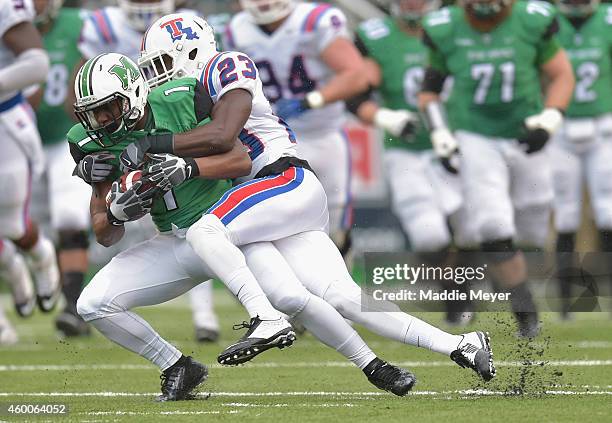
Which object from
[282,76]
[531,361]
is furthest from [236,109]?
[282,76]

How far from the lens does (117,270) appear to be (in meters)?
5.78

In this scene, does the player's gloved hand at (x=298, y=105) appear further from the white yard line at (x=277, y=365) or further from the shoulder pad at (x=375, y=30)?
the white yard line at (x=277, y=365)

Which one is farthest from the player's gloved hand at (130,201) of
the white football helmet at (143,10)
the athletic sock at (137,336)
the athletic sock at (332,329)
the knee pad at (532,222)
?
the knee pad at (532,222)

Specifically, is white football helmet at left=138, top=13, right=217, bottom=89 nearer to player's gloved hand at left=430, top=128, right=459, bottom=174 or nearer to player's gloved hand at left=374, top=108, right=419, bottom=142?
player's gloved hand at left=430, top=128, right=459, bottom=174

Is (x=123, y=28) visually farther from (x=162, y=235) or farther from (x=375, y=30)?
(x=162, y=235)

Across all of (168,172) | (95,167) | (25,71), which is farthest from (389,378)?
(25,71)

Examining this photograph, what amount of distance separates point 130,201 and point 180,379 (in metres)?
0.76

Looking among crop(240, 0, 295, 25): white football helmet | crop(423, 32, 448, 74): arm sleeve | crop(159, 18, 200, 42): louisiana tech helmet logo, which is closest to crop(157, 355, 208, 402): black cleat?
crop(159, 18, 200, 42): louisiana tech helmet logo

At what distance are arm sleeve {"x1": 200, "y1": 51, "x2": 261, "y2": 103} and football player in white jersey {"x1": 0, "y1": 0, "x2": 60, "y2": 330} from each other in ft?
8.65

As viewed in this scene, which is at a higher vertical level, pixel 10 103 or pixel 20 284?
pixel 10 103

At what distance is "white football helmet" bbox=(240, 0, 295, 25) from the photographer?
8.73 meters

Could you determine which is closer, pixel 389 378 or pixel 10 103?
pixel 389 378

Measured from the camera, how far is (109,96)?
218 inches

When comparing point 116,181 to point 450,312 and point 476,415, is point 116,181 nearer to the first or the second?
point 476,415
